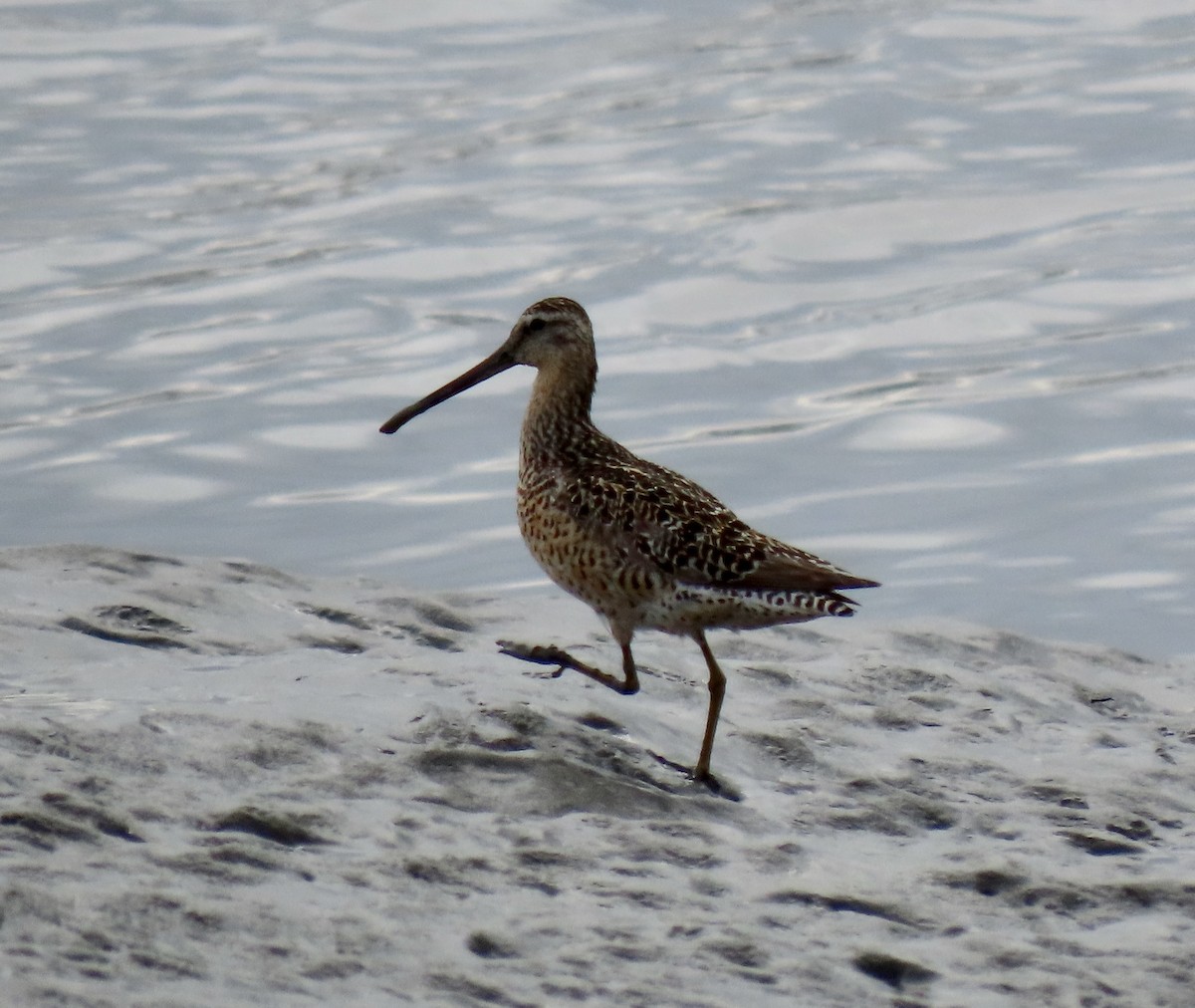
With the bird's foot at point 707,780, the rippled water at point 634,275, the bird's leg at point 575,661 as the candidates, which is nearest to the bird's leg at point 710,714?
the bird's foot at point 707,780

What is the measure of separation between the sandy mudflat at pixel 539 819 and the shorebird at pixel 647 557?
0.36 metres

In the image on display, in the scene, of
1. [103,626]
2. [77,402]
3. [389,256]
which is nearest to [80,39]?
[389,256]

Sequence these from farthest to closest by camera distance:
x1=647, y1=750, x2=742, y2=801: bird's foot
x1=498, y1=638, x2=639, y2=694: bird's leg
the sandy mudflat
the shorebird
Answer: x1=498, y1=638, x2=639, y2=694: bird's leg → the shorebird → x1=647, y1=750, x2=742, y2=801: bird's foot → the sandy mudflat

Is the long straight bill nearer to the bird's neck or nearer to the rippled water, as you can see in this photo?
the bird's neck

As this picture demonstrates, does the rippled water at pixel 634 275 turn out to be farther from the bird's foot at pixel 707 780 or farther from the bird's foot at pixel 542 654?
the bird's foot at pixel 707 780

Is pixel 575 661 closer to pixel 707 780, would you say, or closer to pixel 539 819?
pixel 707 780

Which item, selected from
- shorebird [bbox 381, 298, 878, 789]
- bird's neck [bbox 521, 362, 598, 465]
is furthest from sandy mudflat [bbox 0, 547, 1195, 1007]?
bird's neck [bbox 521, 362, 598, 465]

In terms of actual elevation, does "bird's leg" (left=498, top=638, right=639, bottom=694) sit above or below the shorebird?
below

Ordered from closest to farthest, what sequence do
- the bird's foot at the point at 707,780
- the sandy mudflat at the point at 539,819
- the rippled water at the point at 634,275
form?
the sandy mudflat at the point at 539,819 → the bird's foot at the point at 707,780 → the rippled water at the point at 634,275

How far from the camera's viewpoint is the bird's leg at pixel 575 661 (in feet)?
25.3

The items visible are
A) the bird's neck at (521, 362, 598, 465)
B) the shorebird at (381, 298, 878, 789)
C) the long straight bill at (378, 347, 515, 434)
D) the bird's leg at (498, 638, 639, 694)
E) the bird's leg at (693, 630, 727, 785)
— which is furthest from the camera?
the long straight bill at (378, 347, 515, 434)

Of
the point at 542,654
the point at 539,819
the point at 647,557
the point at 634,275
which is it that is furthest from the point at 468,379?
the point at 634,275

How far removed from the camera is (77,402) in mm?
14469

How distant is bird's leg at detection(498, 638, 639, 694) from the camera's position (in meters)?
7.72
